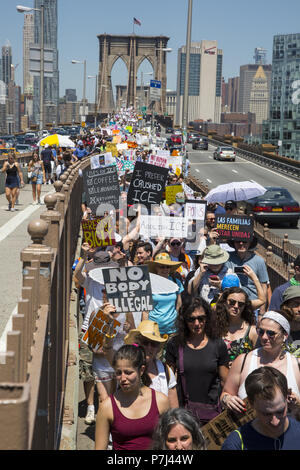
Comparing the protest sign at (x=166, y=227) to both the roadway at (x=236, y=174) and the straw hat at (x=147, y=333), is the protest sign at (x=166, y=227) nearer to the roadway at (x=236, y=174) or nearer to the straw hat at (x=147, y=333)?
the straw hat at (x=147, y=333)

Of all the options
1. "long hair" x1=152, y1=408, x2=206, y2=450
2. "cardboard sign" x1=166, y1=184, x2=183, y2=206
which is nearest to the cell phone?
"long hair" x1=152, y1=408, x2=206, y2=450

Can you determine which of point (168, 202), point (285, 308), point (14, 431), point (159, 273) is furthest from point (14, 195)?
point (14, 431)

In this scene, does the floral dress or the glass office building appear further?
the glass office building

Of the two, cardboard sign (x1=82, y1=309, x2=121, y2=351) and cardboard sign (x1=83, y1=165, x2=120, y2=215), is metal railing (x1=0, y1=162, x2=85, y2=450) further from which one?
cardboard sign (x1=83, y1=165, x2=120, y2=215)

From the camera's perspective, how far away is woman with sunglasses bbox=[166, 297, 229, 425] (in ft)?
17.1

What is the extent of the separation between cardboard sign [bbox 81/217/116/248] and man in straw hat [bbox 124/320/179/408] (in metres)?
2.96

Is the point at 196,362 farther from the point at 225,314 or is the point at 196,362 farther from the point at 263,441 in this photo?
the point at 263,441

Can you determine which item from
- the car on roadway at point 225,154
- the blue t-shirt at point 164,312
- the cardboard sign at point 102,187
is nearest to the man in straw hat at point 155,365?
the blue t-shirt at point 164,312

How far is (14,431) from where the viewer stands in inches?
96.3

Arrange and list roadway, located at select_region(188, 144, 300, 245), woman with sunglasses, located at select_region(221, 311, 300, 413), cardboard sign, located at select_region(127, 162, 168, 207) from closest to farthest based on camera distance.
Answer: woman with sunglasses, located at select_region(221, 311, 300, 413) < cardboard sign, located at select_region(127, 162, 168, 207) < roadway, located at select_region(188, 144, 300, 245)

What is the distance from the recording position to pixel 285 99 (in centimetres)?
14400

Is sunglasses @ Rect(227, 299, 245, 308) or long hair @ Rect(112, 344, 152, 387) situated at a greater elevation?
sunglasses @ Rect(227, 299, 245, 308)

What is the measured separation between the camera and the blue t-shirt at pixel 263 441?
12.3ft

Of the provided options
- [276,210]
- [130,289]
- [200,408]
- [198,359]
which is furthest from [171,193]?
[276,210]
